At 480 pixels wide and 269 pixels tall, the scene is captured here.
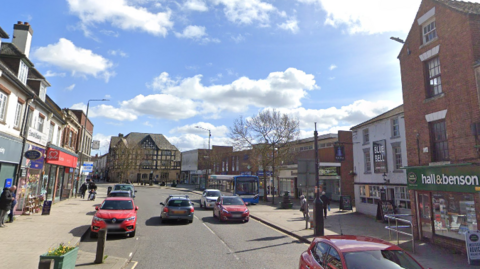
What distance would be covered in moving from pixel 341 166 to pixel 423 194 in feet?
66.8

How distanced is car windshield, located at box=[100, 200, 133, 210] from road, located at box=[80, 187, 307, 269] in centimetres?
129

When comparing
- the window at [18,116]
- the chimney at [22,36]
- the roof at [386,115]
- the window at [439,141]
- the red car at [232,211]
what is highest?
the chimney at [22,36]

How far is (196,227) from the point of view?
49.3 feet

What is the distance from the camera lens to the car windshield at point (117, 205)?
42.9 ft

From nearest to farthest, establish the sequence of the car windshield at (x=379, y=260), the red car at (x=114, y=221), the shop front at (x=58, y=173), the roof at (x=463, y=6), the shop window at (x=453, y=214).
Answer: the car windshield at (x=379, y=260) < the shop window at (x=453, y=214) < the roof at (x=463, y=6) < the red car at (x=114, y=221) < the shop front at (x=58, y=173)

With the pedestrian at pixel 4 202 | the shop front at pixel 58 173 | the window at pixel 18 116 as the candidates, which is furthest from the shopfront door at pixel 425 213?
the shop front at pixel 58 173

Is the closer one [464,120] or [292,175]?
[464,120]

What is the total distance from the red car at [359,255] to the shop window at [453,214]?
7096mm

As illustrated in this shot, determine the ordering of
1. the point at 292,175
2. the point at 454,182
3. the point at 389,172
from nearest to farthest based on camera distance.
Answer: the point at 454,182 → the point at 389,172 → the point at 292,175

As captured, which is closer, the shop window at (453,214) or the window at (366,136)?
the shop window at (453,214)

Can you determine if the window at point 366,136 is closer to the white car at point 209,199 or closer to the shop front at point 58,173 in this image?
the white car at point 209,199

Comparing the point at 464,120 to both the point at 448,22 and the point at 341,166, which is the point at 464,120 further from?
the point at 341,166

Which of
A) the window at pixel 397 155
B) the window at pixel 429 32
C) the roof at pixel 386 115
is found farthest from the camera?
the roof at pixel 386 115

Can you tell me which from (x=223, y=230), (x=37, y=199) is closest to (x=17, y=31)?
(x=37, y=199)
